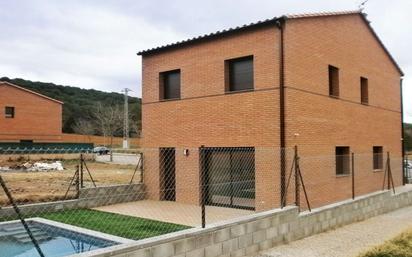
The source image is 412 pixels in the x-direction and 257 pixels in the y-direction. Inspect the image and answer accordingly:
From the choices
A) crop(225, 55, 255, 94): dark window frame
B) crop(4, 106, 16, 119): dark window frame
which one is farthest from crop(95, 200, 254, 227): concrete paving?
crop(4, 106, 16, 119): dark window frame

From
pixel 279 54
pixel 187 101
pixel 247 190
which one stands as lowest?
pixel 247 190

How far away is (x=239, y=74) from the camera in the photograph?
42.3 feet

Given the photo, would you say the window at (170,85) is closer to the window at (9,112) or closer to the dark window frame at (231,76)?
the dark window frame at (231,76)

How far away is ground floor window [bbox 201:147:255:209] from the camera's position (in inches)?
493

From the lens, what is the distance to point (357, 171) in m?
14.9

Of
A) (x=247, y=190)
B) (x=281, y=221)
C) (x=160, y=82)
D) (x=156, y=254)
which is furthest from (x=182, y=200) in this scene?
(x=156, y=254)

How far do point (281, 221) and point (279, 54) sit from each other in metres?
4.84

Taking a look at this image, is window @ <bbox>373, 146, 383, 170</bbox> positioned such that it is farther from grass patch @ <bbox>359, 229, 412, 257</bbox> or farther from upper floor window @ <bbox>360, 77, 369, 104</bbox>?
grass patch @ <bbox>359, 229, 412, 257</bbox>

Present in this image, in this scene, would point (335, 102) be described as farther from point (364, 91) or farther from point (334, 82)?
point (364, 91)

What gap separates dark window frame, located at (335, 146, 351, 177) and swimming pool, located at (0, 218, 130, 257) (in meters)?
8.65

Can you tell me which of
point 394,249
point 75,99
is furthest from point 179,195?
point 75,99

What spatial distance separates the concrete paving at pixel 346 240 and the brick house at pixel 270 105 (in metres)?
1.49

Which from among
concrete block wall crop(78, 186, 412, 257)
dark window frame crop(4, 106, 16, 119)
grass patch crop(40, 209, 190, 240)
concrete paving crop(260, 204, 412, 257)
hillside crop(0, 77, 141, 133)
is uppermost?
hillside crop(0, 77, 141, 133)

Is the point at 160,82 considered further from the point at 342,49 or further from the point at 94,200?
the point at 342,49
